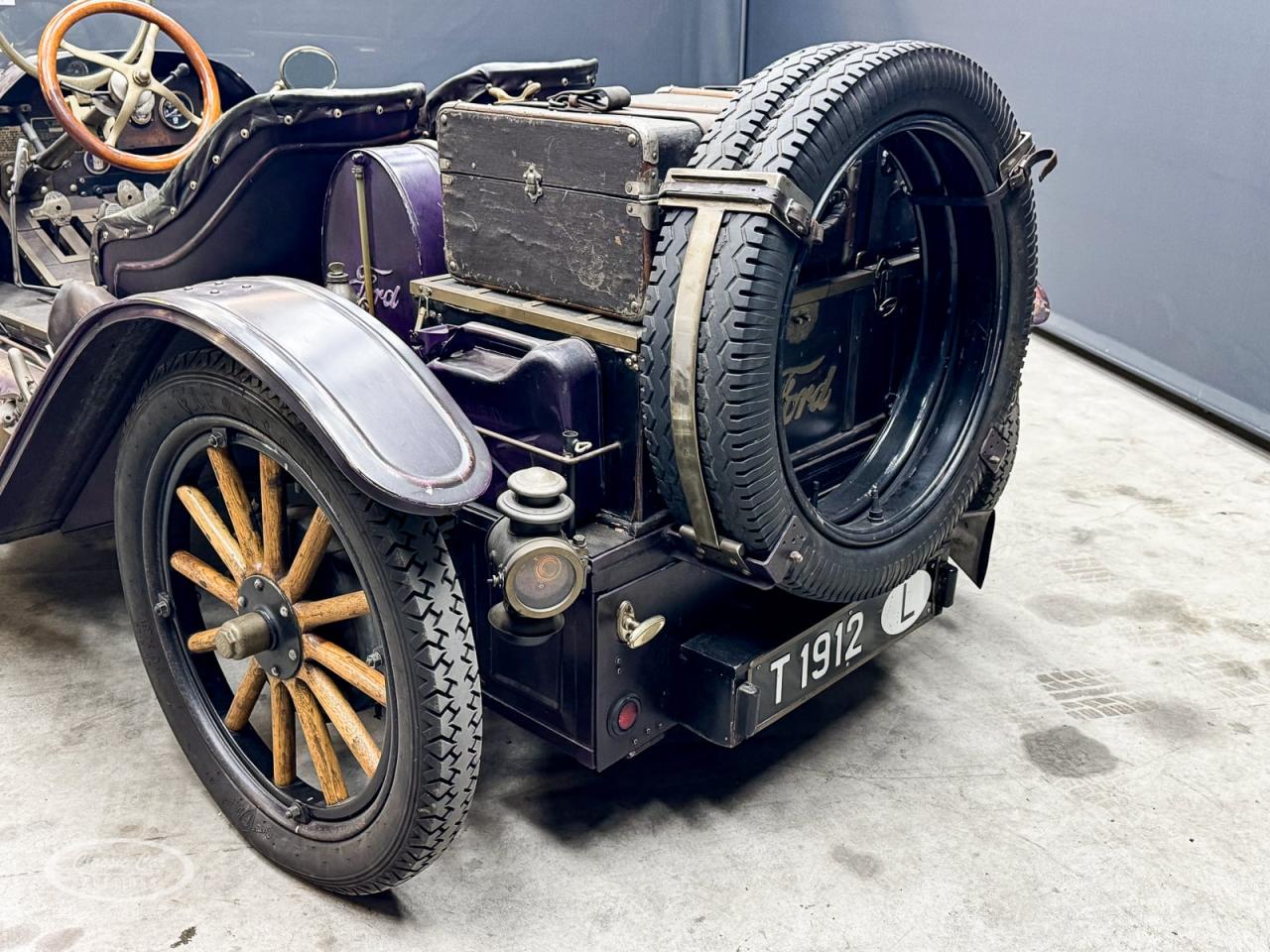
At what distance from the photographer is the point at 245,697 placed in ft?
7.47

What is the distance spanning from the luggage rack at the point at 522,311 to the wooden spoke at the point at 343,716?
69 cm

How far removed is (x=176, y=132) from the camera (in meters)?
3.80

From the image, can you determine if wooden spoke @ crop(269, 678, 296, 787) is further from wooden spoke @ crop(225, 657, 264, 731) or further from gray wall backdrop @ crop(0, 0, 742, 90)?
Answer: gray wall backdrop @ crop(0, 0, 742, 90)

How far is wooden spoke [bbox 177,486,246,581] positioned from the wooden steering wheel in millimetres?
1128

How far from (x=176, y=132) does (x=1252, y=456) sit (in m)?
3.86

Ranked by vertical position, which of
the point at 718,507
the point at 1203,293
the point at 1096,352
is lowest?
the point at 1096,352

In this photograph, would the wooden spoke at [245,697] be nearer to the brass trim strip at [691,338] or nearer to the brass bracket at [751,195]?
the brass trim strip at [691,338]

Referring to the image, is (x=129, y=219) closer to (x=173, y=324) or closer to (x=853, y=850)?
(x=173, y=324)

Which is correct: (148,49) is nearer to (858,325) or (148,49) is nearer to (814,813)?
(858,325)

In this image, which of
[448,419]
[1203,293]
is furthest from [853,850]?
[1203,293]

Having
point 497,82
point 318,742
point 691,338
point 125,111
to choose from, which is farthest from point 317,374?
point 125,111

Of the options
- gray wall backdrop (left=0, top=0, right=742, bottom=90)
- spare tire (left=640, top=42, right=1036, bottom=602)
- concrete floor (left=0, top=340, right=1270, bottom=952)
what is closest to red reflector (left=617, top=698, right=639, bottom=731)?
concrete floor (left=0, top=340, right=1270, bottom=952)

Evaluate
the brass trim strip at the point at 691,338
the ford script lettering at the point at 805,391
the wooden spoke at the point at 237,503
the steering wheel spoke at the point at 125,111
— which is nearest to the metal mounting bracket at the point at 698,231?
the brass trim strip at the point at 691,338

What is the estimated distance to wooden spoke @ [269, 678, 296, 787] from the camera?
85.1 inches
